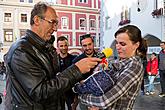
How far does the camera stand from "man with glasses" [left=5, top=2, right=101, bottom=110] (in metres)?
1.89

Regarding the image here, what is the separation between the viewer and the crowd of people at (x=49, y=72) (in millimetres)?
1904

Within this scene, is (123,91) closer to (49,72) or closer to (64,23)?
(49,72)

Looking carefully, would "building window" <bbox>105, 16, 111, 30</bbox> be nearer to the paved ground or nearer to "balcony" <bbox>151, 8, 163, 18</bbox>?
"balcony" <bbox>151, 8, 163, 18</bbox>

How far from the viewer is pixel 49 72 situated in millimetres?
2053

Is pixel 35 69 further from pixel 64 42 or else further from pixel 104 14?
pixel 104 14

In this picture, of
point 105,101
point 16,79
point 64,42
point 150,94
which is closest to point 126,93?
point 105,101

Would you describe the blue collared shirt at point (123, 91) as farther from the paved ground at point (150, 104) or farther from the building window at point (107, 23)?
the building window at point (107, 23)

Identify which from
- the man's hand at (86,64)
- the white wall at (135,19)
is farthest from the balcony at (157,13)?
the man's hand at (86,64)

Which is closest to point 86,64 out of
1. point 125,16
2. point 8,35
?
point 125,16

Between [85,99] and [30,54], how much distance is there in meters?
0.49

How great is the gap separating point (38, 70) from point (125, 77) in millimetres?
629

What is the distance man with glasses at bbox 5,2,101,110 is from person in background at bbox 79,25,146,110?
234 millimetres

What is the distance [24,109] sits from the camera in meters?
2.01

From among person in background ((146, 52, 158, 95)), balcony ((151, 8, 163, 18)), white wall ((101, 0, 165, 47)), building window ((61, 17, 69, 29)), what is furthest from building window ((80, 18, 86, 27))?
person in background ((146, 52, 158, 95))
